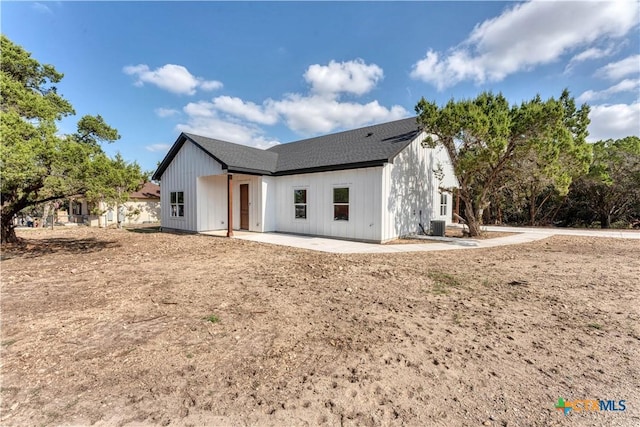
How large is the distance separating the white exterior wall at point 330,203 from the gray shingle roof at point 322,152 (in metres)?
0.41

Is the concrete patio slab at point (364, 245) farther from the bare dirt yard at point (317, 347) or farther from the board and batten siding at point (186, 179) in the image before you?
the board and batten siding at point (186, 179)

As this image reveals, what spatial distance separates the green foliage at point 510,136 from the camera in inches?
385

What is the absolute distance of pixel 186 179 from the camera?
47.7 feet

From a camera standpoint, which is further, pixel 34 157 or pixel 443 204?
pixel 443 204

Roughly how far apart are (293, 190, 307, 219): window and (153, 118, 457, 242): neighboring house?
2cm

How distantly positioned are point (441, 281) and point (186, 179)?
1343 cm

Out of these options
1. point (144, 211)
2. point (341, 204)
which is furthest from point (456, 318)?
point (144, 211)

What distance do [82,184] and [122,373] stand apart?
→ 8.33 metres

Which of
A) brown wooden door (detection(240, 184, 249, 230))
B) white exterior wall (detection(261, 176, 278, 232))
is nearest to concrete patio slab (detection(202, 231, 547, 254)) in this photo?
white exterior wall (detection(261, 176, 278, 232))

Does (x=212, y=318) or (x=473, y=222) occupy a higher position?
(x=473, y=222)

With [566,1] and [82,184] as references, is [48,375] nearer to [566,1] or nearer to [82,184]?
[82,184]

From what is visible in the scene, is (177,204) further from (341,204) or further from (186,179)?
(341,204)

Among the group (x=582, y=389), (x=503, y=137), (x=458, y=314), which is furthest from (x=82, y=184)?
(x=503, y=137)

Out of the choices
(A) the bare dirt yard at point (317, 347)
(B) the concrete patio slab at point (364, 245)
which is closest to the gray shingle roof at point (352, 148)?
(B) the concrete patio slab at point (364, 245)
